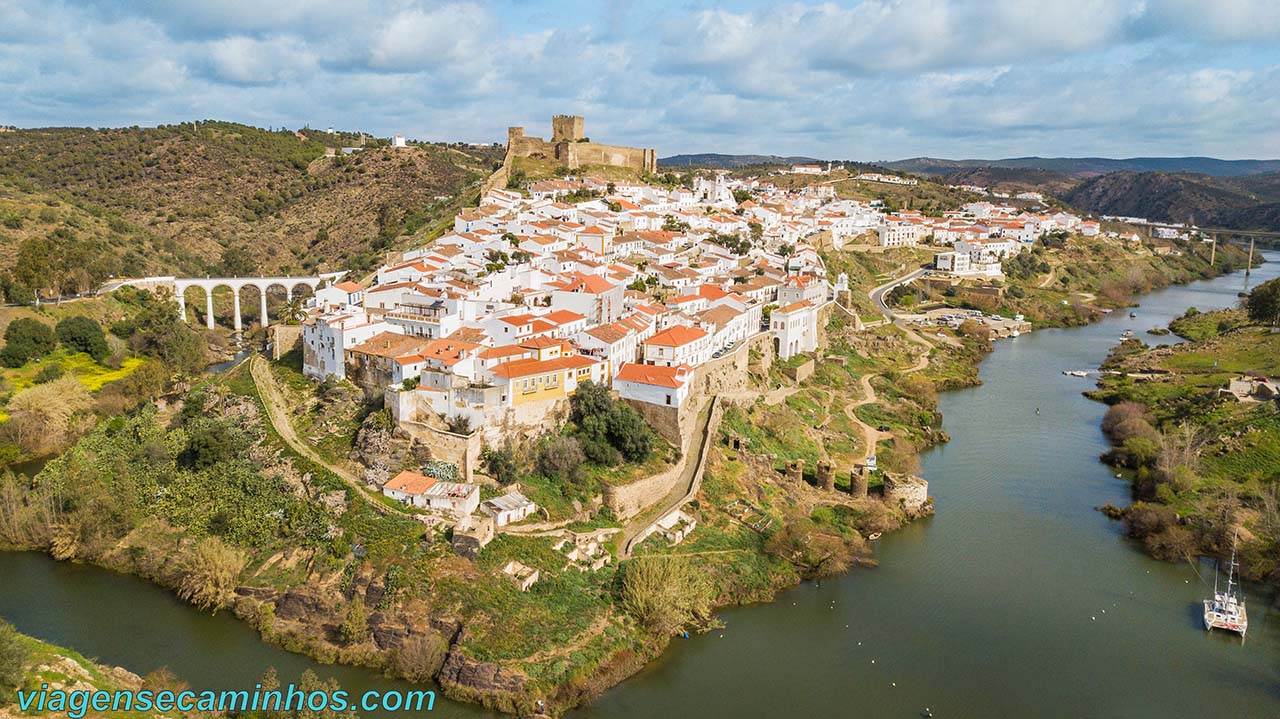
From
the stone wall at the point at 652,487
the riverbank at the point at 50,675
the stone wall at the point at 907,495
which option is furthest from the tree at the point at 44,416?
the stone wall at the point at 907,495

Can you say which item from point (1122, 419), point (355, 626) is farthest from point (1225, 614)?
point (355, 626)

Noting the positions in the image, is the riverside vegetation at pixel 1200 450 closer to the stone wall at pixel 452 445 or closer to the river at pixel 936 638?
the river at pixel 936 638

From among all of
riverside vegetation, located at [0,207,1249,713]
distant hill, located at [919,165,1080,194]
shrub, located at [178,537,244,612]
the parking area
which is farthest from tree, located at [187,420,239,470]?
distant hill, located at [919,165,1080,194]

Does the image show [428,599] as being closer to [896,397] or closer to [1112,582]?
[1112,582]

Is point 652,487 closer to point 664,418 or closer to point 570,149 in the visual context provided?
point 664,418

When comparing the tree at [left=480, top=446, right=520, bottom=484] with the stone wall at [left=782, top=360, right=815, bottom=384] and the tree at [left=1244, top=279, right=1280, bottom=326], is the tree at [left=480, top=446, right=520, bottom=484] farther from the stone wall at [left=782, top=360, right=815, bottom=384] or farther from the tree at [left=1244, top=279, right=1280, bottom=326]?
the tree at [left=1244, top=279, right=1280, bottom=326]

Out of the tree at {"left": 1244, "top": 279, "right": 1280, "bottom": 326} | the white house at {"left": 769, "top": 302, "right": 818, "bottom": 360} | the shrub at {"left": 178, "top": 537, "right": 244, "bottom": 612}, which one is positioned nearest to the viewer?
the shrub at {"left": 178, "top": 537, "right": 244, "bottom": 612}

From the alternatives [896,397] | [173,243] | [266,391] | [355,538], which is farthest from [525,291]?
[173,243]
